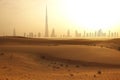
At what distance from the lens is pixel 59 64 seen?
18.7 meters

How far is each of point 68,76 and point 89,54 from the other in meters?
7.30

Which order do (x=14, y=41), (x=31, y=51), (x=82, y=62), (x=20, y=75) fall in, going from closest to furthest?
(x=20, y=75)
(x=82, y=62)
(x=31, y=51)
(x=14, y=41)

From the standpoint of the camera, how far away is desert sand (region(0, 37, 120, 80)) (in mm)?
14680

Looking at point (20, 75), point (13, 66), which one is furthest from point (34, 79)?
point (13, 66)

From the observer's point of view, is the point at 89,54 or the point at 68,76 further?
the point at 89,54

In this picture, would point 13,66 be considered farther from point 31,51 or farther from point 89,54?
point 89,54

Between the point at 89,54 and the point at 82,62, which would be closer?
the point at 82,62

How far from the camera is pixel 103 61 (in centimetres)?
2020

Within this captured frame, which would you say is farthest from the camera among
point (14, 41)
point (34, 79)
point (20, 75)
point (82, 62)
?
point (14, 41)

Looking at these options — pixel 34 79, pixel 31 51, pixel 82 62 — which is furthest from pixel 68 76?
pixel 31 51

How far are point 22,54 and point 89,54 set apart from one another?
189 inches

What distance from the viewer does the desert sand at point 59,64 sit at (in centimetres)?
1468

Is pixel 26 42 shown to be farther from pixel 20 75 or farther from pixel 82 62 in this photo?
pixel 20 75

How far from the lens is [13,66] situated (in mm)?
16688
